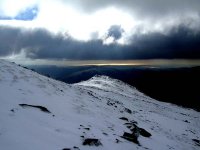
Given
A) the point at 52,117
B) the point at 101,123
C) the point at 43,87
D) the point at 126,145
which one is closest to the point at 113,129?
the point at 101,123

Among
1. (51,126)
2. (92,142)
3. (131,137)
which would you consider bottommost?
(131,137)

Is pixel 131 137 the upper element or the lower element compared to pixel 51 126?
lower

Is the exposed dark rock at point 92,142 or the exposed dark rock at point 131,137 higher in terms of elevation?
the exposed dark rock at point 92,142

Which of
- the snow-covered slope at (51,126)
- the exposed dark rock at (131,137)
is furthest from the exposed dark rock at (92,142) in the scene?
the exposed dark rock at (131,137)

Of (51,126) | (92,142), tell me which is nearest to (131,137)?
(92,142)

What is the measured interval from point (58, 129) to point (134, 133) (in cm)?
887

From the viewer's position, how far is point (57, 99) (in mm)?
27703

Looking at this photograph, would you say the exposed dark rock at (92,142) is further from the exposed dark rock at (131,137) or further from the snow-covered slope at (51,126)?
the exposed dark rock at (131,137)

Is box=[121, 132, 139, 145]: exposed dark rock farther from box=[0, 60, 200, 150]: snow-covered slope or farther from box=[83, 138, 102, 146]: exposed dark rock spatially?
box=[83, 138, 102, 146]: exposed dark rock

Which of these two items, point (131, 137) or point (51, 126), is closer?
point (51, 126)

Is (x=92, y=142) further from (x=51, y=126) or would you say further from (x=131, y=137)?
(x=131, y=137)

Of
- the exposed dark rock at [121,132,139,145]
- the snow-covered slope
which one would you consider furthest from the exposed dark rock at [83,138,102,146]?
the exposed dark rock at [121,132,139,145]

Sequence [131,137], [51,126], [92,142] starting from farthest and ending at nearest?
[131,137]
[51,126]
[92,142]

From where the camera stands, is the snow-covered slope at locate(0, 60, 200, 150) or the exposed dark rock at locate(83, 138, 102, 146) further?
the exposed dark rock at locate(83, 138, 102, 146)
